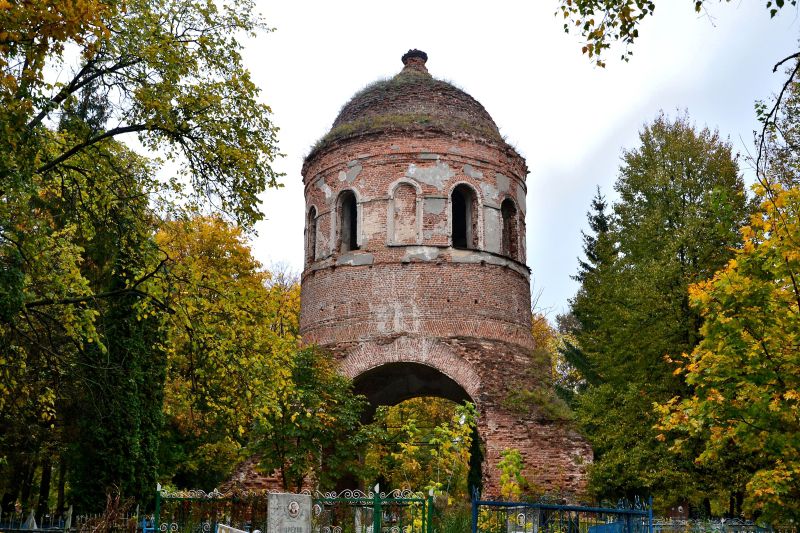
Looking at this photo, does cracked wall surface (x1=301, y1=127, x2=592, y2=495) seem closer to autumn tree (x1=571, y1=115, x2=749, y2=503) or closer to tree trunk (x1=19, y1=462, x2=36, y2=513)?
autumn tree (x1=571, y1=115, x2=749, y2=503)

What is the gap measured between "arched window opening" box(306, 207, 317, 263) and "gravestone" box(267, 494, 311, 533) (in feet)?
37.4

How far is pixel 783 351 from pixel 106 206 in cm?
1068

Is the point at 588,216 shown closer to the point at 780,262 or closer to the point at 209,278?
the point at 780,262

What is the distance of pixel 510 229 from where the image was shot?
785 inches

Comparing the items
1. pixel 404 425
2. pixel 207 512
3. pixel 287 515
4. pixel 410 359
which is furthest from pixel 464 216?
pixel 287 515

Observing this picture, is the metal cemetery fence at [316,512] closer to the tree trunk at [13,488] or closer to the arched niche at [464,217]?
the arched niche at [464,217]

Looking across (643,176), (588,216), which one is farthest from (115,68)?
(588,216)

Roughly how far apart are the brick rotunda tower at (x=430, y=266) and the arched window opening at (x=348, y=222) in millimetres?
30

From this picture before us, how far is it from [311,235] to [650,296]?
8.63 m

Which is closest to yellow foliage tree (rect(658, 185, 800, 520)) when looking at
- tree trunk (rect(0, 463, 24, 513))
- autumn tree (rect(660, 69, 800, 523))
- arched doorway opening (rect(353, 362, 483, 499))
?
autumn tree (rect(660, 69, 800, 523))

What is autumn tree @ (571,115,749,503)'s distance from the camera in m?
16.9

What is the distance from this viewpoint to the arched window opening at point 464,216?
62.4 ft

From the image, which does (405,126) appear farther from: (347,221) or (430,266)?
(430,266)

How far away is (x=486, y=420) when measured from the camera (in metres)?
16.8
